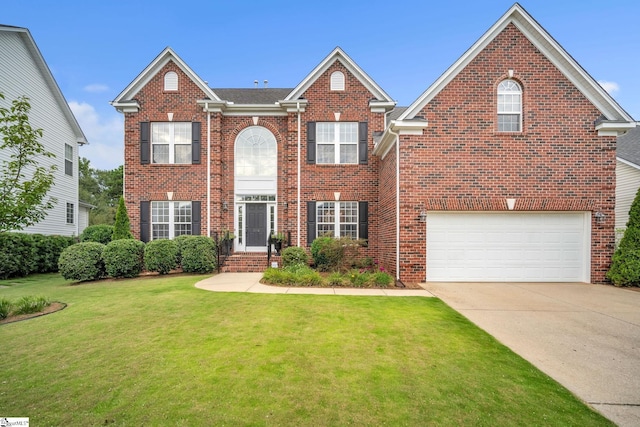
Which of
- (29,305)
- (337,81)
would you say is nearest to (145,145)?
(29,305)

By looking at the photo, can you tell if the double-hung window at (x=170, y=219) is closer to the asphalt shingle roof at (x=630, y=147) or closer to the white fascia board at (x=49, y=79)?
the white fascia board at (x=49, y=79)

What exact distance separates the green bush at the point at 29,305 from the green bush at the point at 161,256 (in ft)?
14.5

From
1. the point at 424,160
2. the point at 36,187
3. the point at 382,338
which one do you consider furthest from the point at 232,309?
the point at 424,160

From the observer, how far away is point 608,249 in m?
9.24

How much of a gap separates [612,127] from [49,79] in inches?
938

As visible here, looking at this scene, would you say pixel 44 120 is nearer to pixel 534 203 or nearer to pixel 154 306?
pixel 154 306

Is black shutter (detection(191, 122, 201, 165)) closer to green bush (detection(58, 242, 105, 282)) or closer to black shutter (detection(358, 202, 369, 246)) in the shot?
green bush (detection(58, 242, 105, 282))

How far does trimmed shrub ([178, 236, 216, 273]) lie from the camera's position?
1084cm

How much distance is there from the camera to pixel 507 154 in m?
9.34

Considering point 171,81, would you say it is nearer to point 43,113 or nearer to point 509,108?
point 43,113

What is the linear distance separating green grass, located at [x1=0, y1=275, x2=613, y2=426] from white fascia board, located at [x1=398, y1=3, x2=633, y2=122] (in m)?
6.91

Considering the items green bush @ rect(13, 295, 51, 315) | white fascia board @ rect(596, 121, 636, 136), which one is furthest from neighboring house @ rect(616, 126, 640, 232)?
green bush @ rect(13, 295, 51, 315)

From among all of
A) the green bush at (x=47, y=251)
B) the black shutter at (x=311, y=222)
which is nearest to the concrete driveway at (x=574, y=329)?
the black shutter at (x=311, y=222)

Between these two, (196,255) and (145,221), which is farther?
(145,221)
